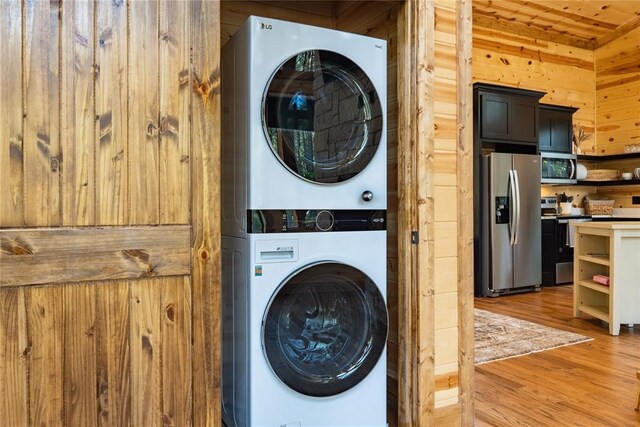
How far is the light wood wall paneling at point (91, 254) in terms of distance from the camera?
1348mm

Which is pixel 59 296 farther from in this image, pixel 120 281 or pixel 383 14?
pixel 383 14

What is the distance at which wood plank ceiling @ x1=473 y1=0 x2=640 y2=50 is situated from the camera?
19.6ft

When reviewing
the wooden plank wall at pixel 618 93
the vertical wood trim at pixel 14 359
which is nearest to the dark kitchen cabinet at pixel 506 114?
the wooden plank wall at pixel 618 93

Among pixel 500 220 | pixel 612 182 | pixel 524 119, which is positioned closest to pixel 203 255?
pixel 500 220

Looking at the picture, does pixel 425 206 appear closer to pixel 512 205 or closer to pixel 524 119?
pixel 512 205

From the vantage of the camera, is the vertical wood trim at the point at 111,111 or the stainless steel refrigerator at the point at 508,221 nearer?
the vertical wood trim at the point at 111,111

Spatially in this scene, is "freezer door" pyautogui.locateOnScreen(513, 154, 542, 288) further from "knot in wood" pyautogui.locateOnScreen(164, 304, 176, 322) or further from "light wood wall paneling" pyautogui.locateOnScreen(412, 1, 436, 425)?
"knot in wood" pyautogui.locateOnScreen(164, 304, 176, 322)

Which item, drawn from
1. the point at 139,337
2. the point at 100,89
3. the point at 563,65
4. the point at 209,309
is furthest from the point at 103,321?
the point at 563,65

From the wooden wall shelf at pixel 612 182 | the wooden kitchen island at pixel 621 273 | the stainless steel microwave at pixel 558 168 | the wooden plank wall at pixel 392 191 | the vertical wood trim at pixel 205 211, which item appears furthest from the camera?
the wooden wall shelf at pixel 612 182

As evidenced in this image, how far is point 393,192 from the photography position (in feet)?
7.44

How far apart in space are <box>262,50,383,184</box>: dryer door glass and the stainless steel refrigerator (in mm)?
3865

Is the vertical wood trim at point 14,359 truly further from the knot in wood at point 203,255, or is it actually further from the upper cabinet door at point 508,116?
the upper cabinet door at point 508,116

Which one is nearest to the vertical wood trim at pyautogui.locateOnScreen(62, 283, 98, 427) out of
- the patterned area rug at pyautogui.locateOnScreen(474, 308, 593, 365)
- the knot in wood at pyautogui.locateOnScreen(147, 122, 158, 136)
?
the knot in wood at pyautogui.locateOnScreen(147, 122, 158, 136)

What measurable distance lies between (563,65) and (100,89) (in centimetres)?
734
